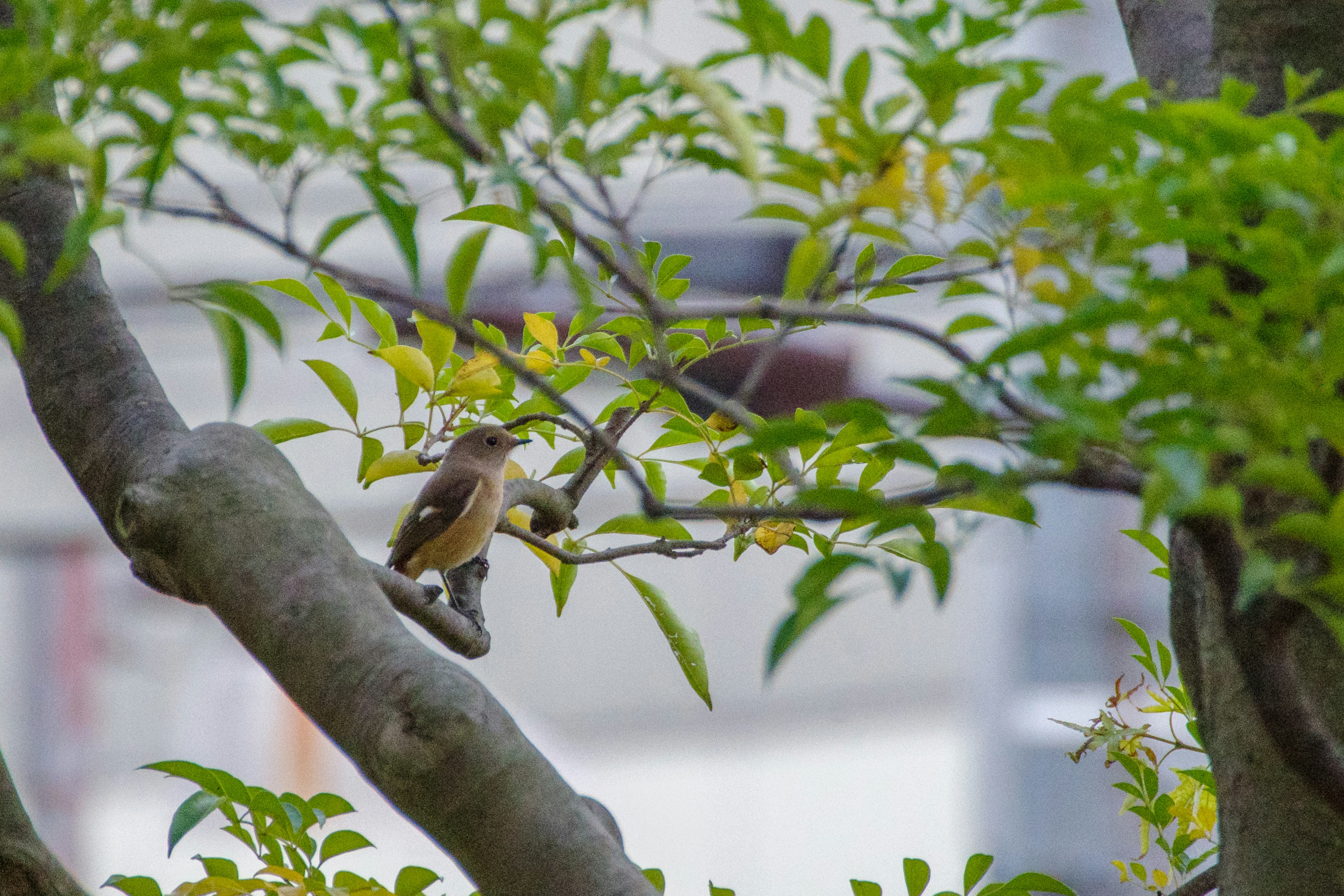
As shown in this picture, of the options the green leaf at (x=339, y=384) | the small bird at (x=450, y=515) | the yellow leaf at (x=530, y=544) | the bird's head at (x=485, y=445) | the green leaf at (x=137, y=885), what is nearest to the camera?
the green leaf at (x=137, y=885)

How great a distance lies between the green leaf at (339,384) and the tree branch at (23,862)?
47cm

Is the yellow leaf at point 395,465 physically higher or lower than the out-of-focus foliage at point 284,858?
higher

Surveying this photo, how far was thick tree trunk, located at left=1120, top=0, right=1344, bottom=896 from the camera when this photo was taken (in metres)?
0.96

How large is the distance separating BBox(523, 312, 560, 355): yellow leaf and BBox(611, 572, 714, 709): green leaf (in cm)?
25

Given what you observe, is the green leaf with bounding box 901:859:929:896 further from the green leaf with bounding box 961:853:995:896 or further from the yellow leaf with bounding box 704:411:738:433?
the yellow leaf with bounding box 704:411:738:433

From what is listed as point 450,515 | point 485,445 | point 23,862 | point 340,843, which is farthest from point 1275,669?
point 485,445

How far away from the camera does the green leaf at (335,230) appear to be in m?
0.81

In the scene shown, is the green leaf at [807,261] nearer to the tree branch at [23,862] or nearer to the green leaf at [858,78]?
the green leaf at [858,78]

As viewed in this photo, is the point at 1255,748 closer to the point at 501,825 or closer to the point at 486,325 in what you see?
the point at 501,825

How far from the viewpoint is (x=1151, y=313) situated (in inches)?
25.0

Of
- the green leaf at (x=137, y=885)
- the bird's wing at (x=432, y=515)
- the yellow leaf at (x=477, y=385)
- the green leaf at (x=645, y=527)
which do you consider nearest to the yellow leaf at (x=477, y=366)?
the yellow leaf at (x=477, y=385)

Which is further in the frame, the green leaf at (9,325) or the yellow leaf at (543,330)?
the yellow leaf at (543,330)

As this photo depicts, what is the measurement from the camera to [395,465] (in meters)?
1.30

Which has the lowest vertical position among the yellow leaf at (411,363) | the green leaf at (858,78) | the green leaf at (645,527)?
the green leaf at (645,527)
